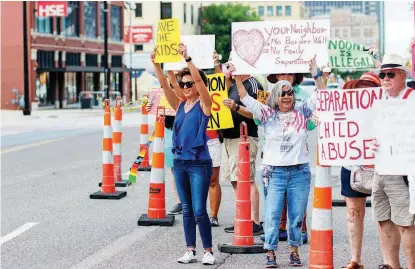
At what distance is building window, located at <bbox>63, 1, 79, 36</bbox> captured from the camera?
62.7 meters

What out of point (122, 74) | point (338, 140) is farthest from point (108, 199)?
point (122, 74)

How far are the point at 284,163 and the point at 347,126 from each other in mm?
1073

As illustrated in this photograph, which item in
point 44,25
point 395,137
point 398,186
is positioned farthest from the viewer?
point 44,25

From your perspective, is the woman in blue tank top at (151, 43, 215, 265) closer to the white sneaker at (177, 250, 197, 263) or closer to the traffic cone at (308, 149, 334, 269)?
the white sneaker at (177, 250, 197, 263)

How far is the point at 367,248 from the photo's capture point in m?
8.41

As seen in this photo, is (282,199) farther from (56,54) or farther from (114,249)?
(56,54)

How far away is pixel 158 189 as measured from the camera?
32.8ft

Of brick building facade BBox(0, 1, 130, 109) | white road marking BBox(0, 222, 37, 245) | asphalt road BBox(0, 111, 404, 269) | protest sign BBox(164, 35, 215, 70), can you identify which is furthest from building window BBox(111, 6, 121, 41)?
white road marking BBox(0, 222, 37, 245)

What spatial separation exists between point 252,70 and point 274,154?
1.19 metres

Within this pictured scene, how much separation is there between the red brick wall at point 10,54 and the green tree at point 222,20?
48086 millimetres

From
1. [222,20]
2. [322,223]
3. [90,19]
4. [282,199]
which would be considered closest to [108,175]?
[282,199]

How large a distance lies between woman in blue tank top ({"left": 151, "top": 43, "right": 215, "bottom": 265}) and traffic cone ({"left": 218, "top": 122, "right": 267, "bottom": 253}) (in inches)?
20.4

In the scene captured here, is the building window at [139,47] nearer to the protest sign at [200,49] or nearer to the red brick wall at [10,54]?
the red brick wall at [10,54]

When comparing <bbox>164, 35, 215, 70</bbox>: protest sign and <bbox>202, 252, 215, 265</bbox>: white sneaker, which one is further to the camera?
<bbox>164, 35, 215, 70</bbox>: protest sign
